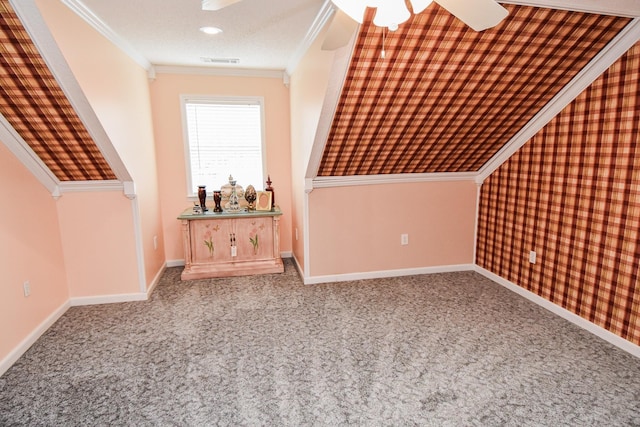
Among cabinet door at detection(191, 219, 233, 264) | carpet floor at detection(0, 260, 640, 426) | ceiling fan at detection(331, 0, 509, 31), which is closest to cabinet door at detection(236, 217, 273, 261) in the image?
cabinet door at detection(191, 219, 233, 264)

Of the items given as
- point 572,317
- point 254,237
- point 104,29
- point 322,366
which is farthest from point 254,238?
point 572,317

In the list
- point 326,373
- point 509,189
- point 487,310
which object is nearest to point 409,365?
point 326,373

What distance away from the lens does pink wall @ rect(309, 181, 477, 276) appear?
3.49 metres

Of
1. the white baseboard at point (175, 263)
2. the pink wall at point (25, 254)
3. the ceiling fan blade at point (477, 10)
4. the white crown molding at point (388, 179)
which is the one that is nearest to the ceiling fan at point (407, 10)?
the ceiling fan blade at point (477, 10)

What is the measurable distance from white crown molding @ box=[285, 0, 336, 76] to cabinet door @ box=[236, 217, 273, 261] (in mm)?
1569

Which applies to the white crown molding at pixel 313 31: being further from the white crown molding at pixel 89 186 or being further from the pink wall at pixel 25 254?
the pink wall at pixel 25 254

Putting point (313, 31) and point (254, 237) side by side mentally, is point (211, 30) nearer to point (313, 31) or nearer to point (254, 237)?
point (313, 31)

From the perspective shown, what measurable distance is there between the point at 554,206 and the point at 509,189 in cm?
51

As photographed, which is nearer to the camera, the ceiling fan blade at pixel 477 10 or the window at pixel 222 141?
the ceiling fan blade at pixel 477 10

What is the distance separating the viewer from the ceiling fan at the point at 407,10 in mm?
1226

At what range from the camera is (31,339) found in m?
2.44

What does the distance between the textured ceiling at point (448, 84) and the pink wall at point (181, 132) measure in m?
1.02

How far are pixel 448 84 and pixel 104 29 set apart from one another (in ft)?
8.01

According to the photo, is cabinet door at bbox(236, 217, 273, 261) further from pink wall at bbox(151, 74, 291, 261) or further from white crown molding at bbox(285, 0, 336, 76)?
white crown molding at bbox(285, 0, 336, 76)
